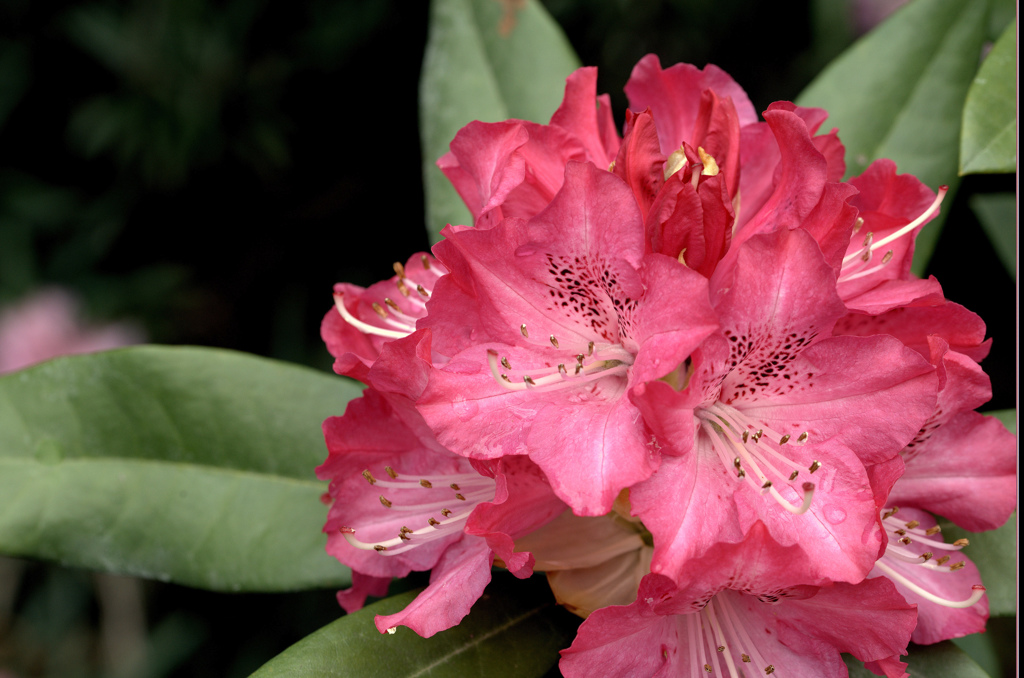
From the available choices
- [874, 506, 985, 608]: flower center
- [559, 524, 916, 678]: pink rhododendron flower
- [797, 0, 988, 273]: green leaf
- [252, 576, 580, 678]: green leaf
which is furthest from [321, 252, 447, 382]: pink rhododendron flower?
[797, 0, 988, 273]: green leaf

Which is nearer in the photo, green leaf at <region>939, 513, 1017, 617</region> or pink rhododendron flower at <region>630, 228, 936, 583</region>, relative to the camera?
pink rhododendron flower at <region>630, 228, 936, 583</region>

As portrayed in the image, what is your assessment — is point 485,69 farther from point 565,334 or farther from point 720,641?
point 720,641

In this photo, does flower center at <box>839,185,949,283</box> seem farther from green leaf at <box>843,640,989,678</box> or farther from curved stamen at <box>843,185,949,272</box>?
green leaf at <box>843,640,989,678</box>

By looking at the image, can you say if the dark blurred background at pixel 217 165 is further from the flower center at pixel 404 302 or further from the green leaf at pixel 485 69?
the flower center at pixel 404 302

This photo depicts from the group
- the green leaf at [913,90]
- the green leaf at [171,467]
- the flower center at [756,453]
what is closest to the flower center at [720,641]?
the flower center at [756,453]

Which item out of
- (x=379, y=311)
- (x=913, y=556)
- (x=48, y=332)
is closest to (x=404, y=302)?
(x=379, y=311)

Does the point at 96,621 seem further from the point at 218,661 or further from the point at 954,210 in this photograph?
the point at 954,210
